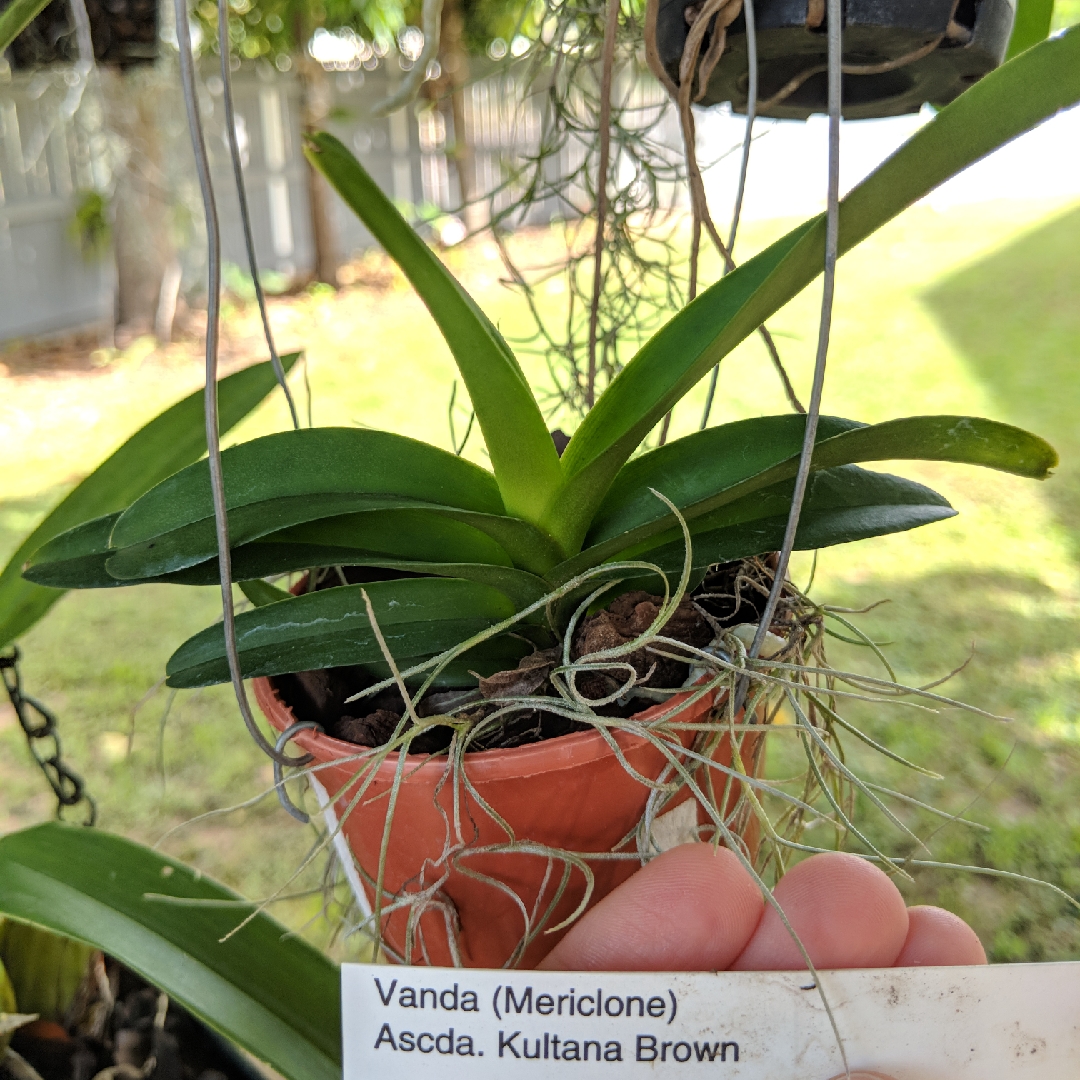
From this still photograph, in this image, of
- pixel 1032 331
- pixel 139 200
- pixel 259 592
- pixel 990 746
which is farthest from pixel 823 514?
pixel 139 200

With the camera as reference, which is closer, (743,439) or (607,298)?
(743,439)

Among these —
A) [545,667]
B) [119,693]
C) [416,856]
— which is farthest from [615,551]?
[119,693]

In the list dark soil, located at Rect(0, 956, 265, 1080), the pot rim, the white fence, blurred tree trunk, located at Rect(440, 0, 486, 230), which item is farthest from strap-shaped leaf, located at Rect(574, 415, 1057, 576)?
blurred tree trunk, located at Rect(440, 0, 486, 230)

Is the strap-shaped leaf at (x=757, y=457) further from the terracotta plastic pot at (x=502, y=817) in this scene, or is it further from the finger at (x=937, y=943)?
the finger at (x=937, y=943)

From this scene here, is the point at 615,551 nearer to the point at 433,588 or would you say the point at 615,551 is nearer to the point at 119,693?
the point at 433,588

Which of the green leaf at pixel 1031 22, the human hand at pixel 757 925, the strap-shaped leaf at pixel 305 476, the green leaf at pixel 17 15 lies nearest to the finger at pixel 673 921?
the human hand at pixel 757 925
